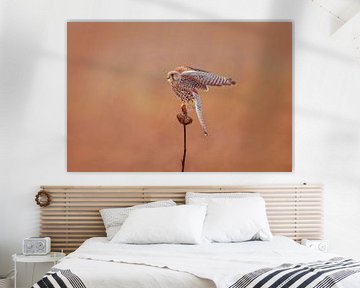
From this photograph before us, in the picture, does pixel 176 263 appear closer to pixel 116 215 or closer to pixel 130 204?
pixel 116 215

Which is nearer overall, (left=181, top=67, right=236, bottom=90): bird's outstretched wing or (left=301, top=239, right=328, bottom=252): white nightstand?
(left=301, top=239, right=328, bottom=252): white nightstand

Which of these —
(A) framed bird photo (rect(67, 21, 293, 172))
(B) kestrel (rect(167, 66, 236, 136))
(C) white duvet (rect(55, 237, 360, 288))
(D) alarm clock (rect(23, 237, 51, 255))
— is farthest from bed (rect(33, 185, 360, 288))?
(B) kestrel (rect(167, 66, 236, 136))

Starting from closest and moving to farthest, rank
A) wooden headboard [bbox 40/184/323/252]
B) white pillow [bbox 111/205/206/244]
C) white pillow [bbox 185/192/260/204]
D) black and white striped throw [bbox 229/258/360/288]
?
black and white striped throw [bbox 229/258/360/288] → white pillow [bbox 111/205/206/244] → white pillow [bbox 185/192/260/204] → wooden headboard [bbox 40/184/323/252]

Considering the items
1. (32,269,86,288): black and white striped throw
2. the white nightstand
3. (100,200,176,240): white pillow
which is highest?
(100,200,176,240): white pillow

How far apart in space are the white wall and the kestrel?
51 cm

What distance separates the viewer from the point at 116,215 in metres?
5.02

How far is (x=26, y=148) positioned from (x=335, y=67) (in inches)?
116

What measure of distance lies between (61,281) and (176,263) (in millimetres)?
694

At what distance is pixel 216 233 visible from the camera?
4742mm

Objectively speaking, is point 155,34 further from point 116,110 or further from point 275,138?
point 275,138

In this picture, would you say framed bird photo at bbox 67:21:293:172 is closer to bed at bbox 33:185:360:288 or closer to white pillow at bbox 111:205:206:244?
white pillow at bbox 111:205:206:244

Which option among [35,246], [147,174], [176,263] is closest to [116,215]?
[147,174]

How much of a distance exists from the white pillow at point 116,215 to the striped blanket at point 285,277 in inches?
60.1

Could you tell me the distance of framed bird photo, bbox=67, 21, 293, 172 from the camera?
531cm
